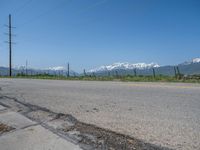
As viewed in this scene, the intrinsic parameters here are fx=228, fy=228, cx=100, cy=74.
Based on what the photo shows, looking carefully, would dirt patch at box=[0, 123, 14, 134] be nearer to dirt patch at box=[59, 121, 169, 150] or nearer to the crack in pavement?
the crack in pavement

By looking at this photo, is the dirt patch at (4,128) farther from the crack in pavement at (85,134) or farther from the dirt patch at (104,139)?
the dirt patch at (104,139)

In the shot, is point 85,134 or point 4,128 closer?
point 85,134

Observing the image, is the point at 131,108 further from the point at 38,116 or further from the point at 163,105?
the point at 38,116

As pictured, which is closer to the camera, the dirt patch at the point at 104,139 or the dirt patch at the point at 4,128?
the dirt patch at the point at 104,139

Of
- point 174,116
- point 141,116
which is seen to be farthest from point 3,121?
point 174,116

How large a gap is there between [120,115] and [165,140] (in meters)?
1.83

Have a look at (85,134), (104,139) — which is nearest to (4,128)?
(85,134)

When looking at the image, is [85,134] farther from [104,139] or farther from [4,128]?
[4,128]

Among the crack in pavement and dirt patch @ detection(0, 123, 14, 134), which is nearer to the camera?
the crack in pavement

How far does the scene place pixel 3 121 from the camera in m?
5.10

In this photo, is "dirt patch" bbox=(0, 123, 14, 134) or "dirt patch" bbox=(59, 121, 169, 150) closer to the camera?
"dirt patch" bbox=(59, 121, 169, 150)

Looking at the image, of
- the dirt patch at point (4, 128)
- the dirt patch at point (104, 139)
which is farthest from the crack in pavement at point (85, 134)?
the dirt patch at point (4, 128)

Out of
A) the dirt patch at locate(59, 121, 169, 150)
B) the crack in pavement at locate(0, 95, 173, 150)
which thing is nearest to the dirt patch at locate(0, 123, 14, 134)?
the crack in pavement at locate(0, 95, 173, 150)

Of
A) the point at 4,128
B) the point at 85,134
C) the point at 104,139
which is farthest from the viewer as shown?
the point at 4,128
